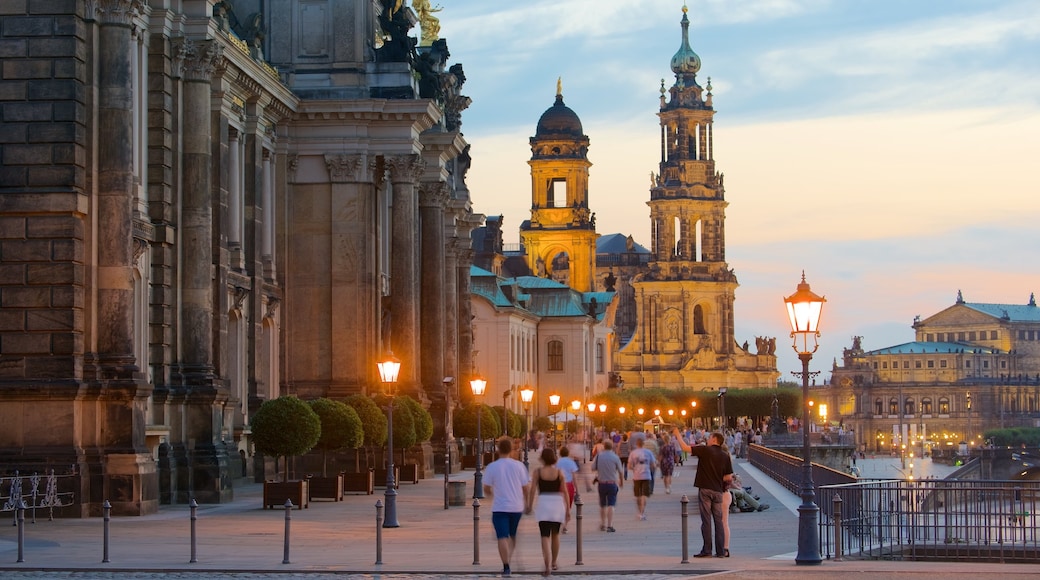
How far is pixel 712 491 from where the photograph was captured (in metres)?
29.6

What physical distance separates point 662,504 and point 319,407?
8.79m

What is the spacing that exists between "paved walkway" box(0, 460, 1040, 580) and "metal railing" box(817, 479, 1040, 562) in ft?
4.08

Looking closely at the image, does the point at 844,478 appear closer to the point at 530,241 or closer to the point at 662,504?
the point at 662,504

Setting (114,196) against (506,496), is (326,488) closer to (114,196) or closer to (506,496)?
(114,196)

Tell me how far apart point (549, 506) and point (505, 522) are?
27.0 inches

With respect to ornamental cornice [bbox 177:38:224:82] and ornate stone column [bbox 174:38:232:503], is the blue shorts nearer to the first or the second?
ornate stone column [bbox 174:38:232:503]

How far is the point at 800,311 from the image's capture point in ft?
95.1

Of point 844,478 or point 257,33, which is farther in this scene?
point 257,33

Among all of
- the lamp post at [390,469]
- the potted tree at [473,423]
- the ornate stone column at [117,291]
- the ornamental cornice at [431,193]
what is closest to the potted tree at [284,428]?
the ornate stone column at [117,291]

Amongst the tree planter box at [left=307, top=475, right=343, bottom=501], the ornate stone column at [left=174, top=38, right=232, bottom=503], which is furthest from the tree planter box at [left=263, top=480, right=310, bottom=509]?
the tree planter box at [left=307, top=475, right=343, bottom=501]

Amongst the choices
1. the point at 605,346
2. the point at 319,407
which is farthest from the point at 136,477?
the point at 605,346

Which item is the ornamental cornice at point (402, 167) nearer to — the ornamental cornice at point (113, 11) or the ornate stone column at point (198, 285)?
the ornate stone column at point (198, 285)

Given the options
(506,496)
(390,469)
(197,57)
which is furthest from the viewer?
(197,57)

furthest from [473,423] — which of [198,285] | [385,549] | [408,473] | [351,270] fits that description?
[385,549]
